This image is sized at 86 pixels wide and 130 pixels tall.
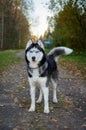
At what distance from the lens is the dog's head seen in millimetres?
7289

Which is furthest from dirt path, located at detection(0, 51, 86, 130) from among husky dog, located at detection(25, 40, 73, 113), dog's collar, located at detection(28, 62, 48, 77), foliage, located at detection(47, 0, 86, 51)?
foliage, located at detection(47, 0, 86, 51)

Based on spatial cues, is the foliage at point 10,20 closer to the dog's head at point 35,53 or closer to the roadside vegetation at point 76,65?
the roadside vegetation at point 76,65

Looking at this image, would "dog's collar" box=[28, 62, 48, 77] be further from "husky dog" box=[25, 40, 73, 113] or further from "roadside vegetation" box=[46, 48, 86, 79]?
"roadside vegetation" box=[46, 48, 86, 79]

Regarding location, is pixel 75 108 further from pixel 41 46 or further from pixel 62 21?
pixel 62 21

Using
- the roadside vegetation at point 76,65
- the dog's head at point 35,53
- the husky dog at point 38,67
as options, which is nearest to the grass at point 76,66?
the roadside vegetation at point 76,65

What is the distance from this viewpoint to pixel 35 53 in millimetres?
7281

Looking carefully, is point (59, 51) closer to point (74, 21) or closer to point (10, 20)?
point (74, 21)

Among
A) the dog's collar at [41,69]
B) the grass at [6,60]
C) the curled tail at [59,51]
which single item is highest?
the curled tail at [59,51]

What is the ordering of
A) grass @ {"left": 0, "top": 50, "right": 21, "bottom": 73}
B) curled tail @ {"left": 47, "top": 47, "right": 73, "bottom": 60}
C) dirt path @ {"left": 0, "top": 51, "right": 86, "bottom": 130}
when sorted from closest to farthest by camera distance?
dirt path @ {"left": 0, "top": 51, "right": 86, "bottom": 130}, curled tail @ {"left": 47, "top": 47, "right": 73, "bottom": 60}, grass @ {"left": 0, "top": 50, "right": 21, "bottom": 73}

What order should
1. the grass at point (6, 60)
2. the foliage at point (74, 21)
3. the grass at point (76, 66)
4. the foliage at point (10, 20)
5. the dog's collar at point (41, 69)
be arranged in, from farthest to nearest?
the foliage at point (10, 20) < the foliage at point (74, 21) < the grass at point (6, 60) < the grass at point (76, 66) < the dog's collar at point (41, 69)

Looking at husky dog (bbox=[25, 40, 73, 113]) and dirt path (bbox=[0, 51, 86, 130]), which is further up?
husky dog (bbox=[25, 40, 73, 113])

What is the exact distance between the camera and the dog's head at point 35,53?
7.29 m

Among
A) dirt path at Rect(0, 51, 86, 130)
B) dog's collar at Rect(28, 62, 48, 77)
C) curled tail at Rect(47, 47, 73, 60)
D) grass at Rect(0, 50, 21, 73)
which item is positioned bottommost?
grass at Rect(0, 50, 21, 73)

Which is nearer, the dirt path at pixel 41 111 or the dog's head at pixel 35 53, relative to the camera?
the dirt path at pixel 41 111
